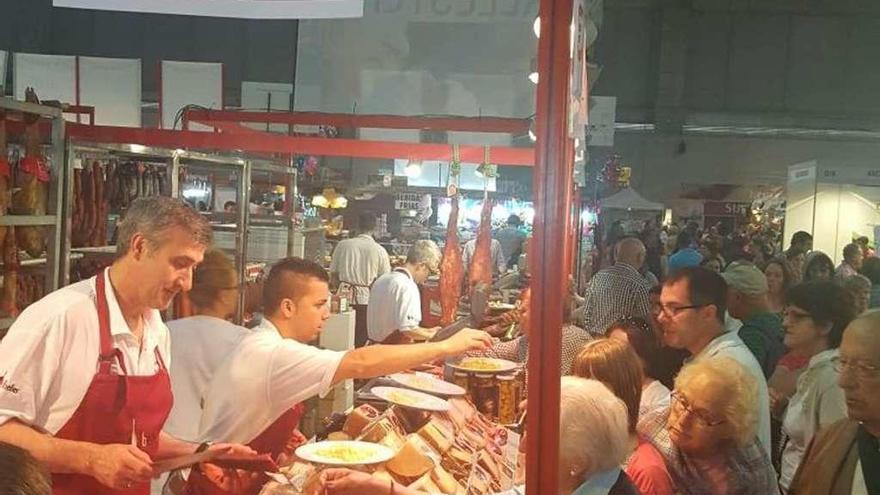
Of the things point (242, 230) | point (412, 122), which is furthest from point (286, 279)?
point (412, 122)

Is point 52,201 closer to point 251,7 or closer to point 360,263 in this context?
point 360,263

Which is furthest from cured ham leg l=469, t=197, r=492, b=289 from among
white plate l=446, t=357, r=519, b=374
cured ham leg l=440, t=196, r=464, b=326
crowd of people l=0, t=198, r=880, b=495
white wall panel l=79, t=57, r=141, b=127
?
white wall panel l=79, t=57, r=141, b=127

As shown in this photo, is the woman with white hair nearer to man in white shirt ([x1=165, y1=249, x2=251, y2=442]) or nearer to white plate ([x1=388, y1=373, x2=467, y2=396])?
white plate ([x1=388, y1=373, x2=467, y2=396])

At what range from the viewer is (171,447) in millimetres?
1756

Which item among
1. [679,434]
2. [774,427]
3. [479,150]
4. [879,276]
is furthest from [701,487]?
[879,276]

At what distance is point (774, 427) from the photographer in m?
4.50

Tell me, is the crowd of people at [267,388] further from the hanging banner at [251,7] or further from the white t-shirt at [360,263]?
the hanging banner at [251,7]

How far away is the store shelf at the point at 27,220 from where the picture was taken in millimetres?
2484

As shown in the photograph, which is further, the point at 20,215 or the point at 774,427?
the point at 774,427

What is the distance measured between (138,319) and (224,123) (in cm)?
312

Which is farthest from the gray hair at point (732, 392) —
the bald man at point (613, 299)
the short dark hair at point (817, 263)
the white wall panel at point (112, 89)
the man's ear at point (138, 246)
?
the short dark hair at point (817, 263)

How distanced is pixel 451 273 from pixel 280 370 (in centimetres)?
83

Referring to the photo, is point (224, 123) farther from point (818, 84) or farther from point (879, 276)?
point (818, 84)

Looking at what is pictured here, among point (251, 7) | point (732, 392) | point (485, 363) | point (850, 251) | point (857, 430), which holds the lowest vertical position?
point (857, 430)
